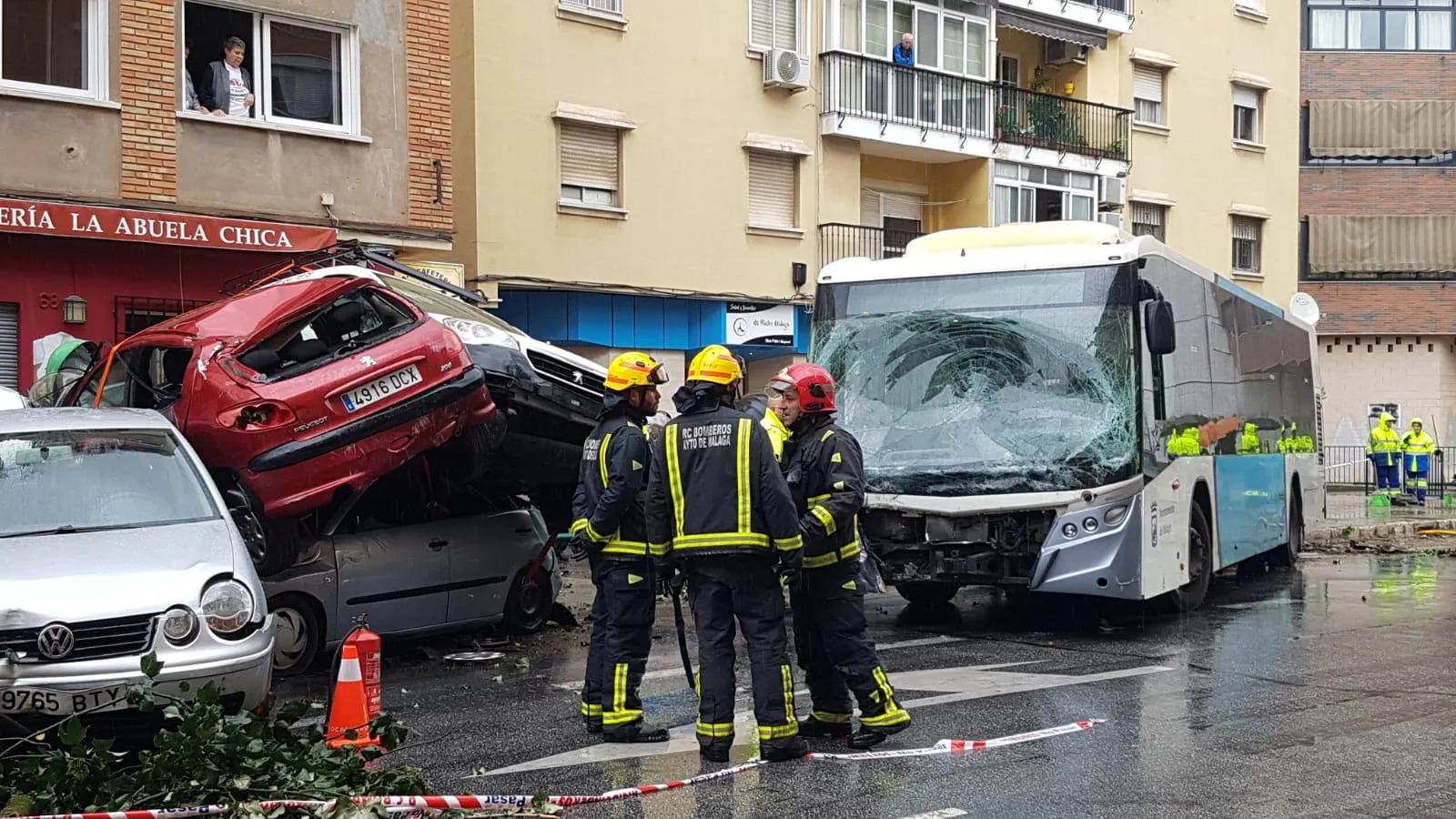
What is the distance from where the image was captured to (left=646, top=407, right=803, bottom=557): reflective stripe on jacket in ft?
22.9

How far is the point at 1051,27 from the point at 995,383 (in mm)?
20409

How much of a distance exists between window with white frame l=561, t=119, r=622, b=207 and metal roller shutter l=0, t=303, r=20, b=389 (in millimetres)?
8405

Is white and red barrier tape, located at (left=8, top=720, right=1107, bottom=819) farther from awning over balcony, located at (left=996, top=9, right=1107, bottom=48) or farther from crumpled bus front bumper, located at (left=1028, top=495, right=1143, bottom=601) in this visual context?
awning over balcony, located at (left=996, top=9, right=1107, bottom=48)

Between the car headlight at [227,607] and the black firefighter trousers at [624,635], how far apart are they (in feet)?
5.56

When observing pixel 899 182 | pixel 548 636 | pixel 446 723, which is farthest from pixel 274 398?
pixel 899 182

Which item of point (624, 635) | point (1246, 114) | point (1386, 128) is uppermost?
point (1386, 128)

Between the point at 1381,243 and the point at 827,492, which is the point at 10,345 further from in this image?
the point at 1381,243

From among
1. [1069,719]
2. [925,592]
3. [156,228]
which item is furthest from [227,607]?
[156,228]

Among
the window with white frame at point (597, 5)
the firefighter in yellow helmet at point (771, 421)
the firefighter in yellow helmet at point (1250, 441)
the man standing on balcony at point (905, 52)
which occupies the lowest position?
the firefighter in yellow helmet at point (1250, 441)

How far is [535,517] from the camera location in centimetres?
1161

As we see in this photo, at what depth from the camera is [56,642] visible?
640 centimetres

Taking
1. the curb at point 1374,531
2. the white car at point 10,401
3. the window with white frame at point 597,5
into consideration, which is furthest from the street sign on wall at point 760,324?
the white car at point 10,401

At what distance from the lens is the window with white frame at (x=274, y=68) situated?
17078 millimetres

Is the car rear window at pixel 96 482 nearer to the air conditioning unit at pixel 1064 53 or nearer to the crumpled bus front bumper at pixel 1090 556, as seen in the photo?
the crumpled bus front bumper at pixel 1090 556
